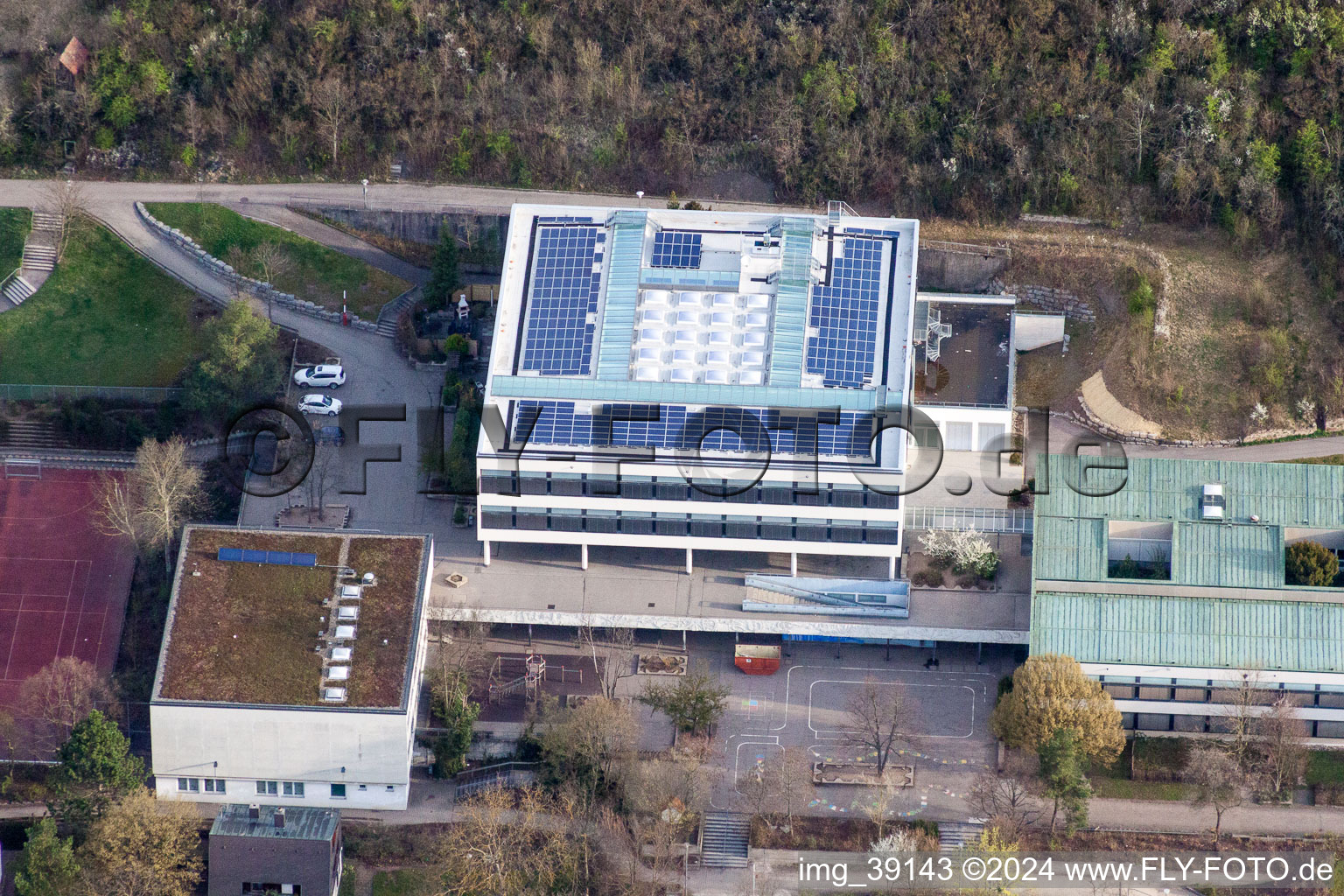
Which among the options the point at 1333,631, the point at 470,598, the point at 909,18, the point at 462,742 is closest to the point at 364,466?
the point at 470,598

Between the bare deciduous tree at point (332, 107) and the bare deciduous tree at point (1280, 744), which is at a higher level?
the bare deciduous tree at point (332, 107)

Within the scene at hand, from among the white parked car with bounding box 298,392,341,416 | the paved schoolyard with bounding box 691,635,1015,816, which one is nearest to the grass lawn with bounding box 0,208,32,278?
the white parked car with bounding box 298,392,341,416

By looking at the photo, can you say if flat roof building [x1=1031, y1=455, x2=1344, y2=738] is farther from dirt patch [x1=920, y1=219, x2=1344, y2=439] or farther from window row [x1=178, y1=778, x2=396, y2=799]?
window row [x1=178, y1=778, x2=396, y2=799]

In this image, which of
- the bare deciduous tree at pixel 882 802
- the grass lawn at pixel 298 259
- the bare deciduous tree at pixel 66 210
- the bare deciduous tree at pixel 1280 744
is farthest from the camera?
the bare deciduous tree at pixel 66 210

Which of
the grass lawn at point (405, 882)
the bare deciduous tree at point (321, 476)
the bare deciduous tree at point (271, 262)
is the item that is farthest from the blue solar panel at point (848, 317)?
the grass lawn at point (405, 882)

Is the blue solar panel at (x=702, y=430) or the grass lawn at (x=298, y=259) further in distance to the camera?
the grass lawn at (x=298, y=259)

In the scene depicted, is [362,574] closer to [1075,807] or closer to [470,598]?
[470,598]

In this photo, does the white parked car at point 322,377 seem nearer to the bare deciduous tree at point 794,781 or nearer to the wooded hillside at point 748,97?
the wooded hillside at point 748,97
